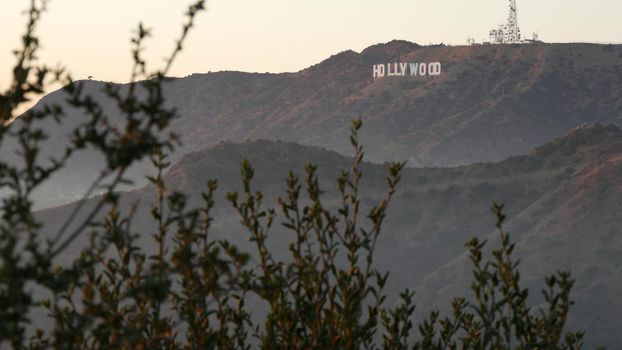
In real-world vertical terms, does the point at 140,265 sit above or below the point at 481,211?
above

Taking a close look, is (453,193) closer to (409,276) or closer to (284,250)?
(409,276)

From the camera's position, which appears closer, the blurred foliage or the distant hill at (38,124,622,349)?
the blurred foliage

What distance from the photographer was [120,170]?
467 centimetres

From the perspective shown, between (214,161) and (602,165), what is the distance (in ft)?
173

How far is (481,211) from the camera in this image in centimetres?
14375

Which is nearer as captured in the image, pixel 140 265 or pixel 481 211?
pixel 140 265

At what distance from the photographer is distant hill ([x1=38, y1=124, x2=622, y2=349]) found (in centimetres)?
11725

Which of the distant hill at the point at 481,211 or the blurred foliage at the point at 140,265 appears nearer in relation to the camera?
the blurred foliage at the point at 140,265

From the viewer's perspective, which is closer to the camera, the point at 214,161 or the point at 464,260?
the point at 464,260

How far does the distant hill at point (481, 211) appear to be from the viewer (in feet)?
385

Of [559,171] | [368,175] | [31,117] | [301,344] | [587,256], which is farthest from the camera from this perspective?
[368,175]

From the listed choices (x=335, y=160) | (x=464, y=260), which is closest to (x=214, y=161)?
(x=335, y=160)

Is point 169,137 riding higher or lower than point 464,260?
higher

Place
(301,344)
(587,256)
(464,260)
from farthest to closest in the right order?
(464,260) < (587,256) < (301,344)
